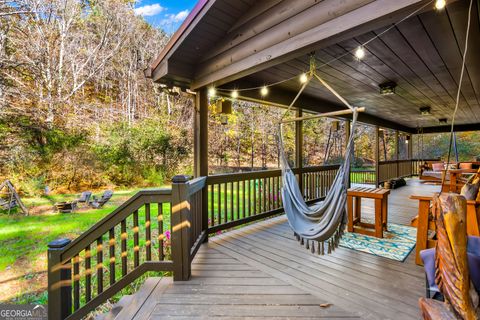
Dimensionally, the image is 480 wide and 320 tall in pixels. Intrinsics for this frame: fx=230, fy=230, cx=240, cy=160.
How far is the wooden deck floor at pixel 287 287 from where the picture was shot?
177 centimetres

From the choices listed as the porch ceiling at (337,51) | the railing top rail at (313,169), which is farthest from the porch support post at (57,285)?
the railing top rail at (313,169)

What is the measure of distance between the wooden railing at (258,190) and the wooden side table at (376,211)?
1306mm

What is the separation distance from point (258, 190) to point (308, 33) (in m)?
3.20

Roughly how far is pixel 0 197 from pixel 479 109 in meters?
13.1

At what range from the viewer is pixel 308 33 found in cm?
195

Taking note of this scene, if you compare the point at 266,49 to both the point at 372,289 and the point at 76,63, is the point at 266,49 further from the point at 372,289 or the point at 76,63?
the point at 76,63

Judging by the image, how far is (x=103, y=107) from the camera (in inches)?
376

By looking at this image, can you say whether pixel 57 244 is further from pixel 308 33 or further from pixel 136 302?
pixel 308 33

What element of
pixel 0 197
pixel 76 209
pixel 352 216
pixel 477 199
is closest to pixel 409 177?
pixel 352 216

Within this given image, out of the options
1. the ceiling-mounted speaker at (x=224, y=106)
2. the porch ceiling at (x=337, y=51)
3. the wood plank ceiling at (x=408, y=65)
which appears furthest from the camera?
the ceiling-mounted speaker at (x=224, y=106)

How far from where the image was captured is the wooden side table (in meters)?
3.24

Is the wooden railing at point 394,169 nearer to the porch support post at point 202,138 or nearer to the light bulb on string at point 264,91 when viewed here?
the light bulb on string at point 264,91

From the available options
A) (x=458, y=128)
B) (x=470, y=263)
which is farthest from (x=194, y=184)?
(x=458, y=128)

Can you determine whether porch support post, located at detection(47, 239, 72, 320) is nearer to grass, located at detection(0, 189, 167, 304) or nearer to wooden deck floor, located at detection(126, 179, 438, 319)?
wooden deck floor, located at detection(126, 179, 438, 319)
